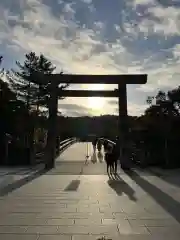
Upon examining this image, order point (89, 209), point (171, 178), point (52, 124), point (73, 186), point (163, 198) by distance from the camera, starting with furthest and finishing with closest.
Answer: point (52, 124), point (171, 178), point (73, 186), point (163, 198), point (89, 209)

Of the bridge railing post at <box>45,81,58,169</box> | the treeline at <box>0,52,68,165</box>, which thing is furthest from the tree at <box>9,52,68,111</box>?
the bridge railing post at <box>45,81,58,169</box>

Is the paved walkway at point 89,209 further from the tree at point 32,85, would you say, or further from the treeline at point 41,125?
the tree at point 32,85

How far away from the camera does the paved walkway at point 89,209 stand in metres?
5.54

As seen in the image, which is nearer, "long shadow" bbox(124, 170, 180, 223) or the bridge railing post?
"long shadow" bbox(124, 170, 180, 223)

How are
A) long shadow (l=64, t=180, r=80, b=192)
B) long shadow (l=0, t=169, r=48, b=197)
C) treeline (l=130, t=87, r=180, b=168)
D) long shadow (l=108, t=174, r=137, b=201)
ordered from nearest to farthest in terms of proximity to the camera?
1. long shadow (l=108, t=174, r=137, b=201)
2. long shadow (l=0, t=169, r=48, b=197)
3. long shadow (l=64, t=180, r=80, b=192)
4. treeline (l=130, t=87, r=180, b=168)

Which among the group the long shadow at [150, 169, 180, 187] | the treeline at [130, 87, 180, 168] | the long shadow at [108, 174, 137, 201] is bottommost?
the long shadow at [108, 174, 137, 201]

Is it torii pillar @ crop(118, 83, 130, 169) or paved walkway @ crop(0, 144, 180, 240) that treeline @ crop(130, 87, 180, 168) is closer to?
torii pillar @ crop(118, 83, 130, 169)

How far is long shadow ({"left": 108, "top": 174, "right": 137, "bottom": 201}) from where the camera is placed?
369 inches

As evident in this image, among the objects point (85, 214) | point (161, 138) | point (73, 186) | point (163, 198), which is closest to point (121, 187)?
point (73, 186)

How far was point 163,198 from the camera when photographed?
8.76 meters

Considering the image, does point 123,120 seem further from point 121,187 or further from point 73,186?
point 73,186

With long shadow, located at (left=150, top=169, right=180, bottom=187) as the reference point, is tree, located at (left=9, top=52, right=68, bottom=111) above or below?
above

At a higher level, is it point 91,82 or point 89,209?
point 91,82

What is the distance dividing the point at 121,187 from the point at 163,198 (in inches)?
82.8
